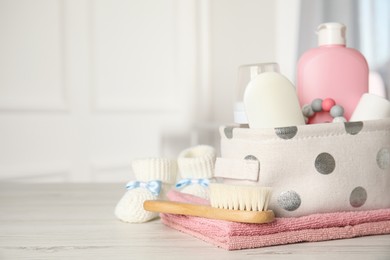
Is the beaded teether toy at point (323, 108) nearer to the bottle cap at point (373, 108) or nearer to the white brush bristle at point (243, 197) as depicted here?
the bottle cap at point (373, 108)

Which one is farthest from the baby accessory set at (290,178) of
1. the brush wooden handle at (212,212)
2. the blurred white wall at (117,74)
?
the blurred white wall at (117,74)

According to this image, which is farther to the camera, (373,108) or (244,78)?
(244,78)

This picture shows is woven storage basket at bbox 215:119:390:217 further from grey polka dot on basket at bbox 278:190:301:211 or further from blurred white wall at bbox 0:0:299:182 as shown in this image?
blurred white wall at bbox 0:0:299:182

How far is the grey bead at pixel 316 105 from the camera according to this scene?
0.73 metres

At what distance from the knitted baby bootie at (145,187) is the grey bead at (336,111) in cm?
22

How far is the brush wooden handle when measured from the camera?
1.89 feet

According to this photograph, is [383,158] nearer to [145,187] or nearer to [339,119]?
[339,119]

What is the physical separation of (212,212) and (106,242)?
0.11m

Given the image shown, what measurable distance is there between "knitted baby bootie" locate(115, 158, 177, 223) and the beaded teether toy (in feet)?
0.63

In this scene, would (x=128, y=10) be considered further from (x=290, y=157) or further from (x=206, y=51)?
(x=290, y=157)

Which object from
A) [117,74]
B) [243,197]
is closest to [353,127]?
[243,197]

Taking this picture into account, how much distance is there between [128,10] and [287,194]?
6.04ft

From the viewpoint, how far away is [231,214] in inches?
22.9

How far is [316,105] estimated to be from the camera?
2.40 feet
